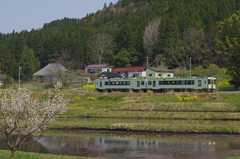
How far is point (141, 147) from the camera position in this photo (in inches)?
692

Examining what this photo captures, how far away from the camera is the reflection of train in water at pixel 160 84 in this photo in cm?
4178

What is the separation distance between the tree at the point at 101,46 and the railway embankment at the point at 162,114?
4234cm

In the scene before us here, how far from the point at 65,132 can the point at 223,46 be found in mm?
45334

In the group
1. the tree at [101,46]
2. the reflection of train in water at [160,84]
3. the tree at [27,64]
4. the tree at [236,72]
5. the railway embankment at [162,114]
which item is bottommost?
the railway embankment at [162,114]

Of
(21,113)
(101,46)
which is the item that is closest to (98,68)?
(101,46)

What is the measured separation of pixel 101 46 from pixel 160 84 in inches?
1610

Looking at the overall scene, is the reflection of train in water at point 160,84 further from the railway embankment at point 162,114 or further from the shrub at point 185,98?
the shrub at point 185,98

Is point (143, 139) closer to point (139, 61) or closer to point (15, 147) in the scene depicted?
point (15, 147)

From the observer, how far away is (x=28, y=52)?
83.1 meters

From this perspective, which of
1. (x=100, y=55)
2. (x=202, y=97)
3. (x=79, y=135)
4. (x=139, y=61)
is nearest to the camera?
(x=79, y=135)

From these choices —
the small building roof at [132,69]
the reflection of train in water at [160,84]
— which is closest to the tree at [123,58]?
the small building roof at [132,69]

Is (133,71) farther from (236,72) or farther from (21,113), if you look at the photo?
(21,113)

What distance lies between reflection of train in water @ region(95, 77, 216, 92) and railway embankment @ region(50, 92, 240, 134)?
16.8 ft

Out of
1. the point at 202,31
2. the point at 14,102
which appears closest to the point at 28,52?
the point at 202,31
